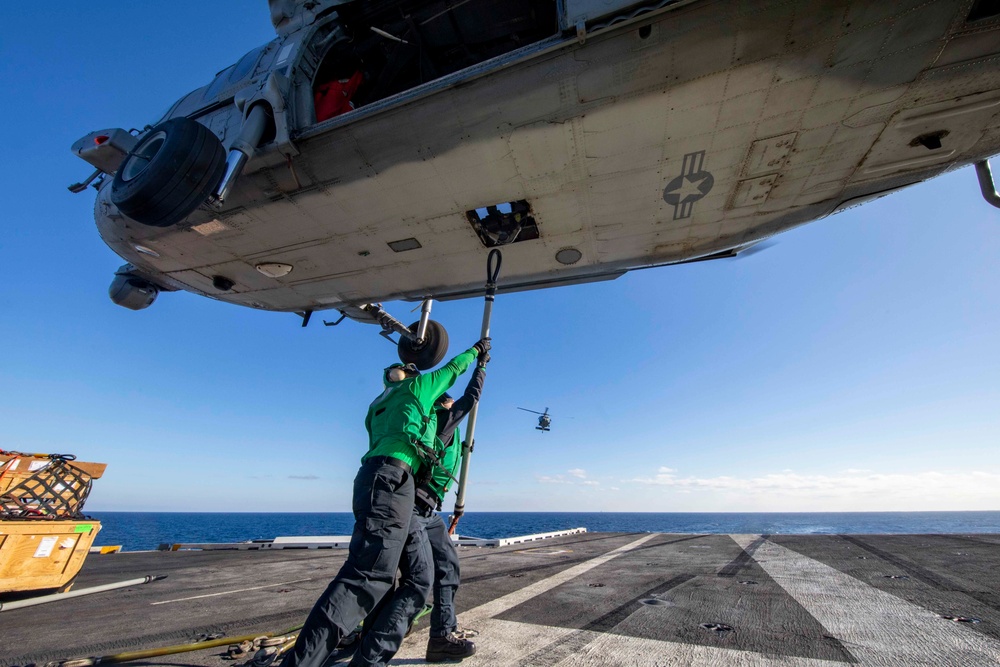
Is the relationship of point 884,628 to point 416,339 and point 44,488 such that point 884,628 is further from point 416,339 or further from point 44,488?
point 44,488

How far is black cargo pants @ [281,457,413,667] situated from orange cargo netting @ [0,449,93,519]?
17.7 ft

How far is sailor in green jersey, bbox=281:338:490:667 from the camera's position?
227cm

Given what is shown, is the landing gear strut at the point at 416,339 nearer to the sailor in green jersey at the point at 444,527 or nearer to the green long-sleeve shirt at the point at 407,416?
the sailor in green jersey at the point at 444,527

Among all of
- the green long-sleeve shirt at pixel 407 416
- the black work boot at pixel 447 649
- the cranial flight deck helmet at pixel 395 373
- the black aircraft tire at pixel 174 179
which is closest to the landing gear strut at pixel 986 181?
the green long-sleeve shirt at pixel 407 416

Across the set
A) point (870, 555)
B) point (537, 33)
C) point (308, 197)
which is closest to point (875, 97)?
point (537, 33)

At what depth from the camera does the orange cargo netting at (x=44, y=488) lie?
17.1ft

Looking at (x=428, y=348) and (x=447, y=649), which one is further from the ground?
(x=428, y=348)

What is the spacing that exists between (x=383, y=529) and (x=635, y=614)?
2.67 metres

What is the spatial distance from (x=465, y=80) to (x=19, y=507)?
24.1ft

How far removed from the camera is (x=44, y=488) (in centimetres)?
557

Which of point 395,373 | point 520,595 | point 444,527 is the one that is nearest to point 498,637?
point 444,527

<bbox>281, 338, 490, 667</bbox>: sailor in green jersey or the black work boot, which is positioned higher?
<bbox>281, 338, 490, 667</bbox>: sailor in green jersey

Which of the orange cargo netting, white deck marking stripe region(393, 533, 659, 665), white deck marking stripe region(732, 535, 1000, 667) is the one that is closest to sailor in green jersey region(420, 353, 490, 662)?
white deck marking stripe region(393, 533, 659, 665)

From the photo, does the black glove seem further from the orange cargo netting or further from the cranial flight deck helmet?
the orange cargo netting
